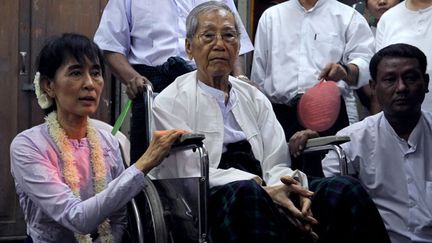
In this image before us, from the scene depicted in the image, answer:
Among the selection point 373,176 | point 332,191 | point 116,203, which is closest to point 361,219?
point 332,191

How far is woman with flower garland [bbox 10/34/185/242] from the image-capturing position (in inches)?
122

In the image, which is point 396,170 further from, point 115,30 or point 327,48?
point 115,30

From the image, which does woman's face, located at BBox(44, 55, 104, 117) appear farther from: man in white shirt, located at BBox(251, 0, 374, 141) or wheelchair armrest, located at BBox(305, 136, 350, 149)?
man in white shirt, located at BBox(251, 0, 374, 141)

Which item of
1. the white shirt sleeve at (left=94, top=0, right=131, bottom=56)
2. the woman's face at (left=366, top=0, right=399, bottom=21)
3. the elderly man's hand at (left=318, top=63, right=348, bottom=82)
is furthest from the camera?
the woman's face at (left=366, top=0, right=399, bottom=21)

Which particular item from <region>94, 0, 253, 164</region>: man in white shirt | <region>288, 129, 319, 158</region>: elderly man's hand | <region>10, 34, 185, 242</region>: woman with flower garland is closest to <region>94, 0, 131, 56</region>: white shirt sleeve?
<region>94, 0, 253, 164</region>: man in white shirt

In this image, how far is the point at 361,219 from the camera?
326 centimetres

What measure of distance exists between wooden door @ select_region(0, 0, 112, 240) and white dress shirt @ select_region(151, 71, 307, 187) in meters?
2.27

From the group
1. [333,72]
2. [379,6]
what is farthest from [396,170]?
[379,6]

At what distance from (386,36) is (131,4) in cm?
155

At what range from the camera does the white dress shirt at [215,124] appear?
3.54m

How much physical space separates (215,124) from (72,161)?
0.77 m

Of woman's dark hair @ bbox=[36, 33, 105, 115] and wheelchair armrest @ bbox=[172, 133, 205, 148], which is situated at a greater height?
woman's dark hair @ bbox=[36, 33, 105, 115]

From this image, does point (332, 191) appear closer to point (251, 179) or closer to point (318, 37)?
point (251, 179)

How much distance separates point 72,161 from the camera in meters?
3.27
